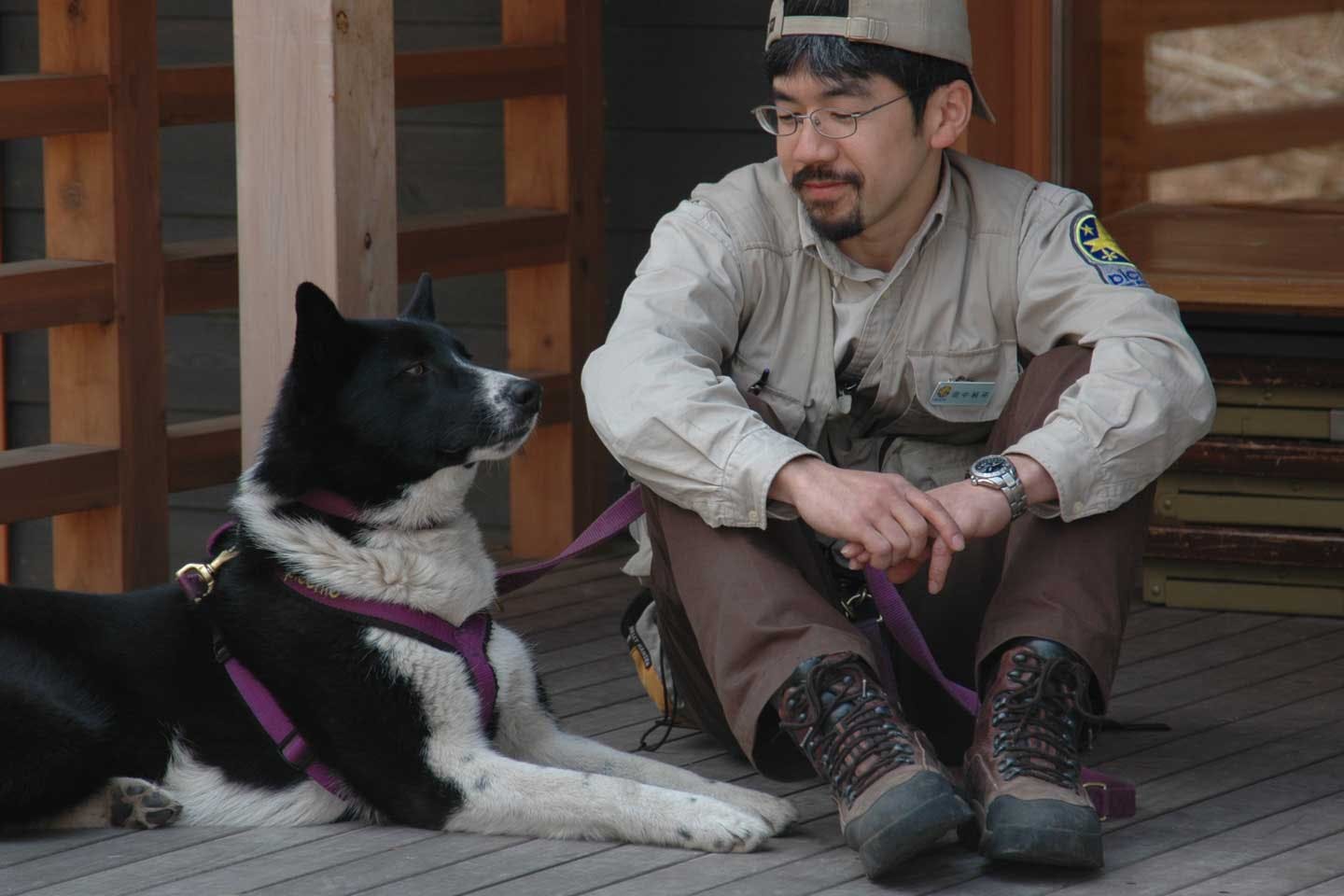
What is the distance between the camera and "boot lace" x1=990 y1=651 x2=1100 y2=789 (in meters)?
2.54

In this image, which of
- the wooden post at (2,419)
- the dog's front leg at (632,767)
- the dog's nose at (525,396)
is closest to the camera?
the dog's front leg at (632,767)

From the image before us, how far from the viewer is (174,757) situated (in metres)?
2.82

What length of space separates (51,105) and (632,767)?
1939 millimetres

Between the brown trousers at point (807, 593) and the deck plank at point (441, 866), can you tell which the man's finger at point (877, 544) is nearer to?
the brown trousers at point (807, 593)

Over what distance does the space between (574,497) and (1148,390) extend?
93.5 inches

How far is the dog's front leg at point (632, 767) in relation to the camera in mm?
2740

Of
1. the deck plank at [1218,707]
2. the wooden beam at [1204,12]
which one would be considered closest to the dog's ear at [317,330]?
the deck plank at [1218,707]

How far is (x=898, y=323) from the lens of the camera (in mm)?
3020

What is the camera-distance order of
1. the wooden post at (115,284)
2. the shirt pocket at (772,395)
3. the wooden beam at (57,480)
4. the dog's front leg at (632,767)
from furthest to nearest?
the wooden post at (115,284) → the wooden beam at (57,480) → the shirt pocket at (772,395) → the dog's front leg at (632,767)

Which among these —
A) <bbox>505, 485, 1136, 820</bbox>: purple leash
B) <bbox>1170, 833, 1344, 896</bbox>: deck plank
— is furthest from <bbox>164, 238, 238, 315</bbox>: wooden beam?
<bbox>1170, 833, 1344, 896</bbox>: deck plank

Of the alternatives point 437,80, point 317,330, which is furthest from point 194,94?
point 317,330

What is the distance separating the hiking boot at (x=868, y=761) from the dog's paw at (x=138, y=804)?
93cm

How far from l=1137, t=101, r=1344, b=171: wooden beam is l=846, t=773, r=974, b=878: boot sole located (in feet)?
8.89

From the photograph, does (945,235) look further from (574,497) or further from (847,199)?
(574,497)
